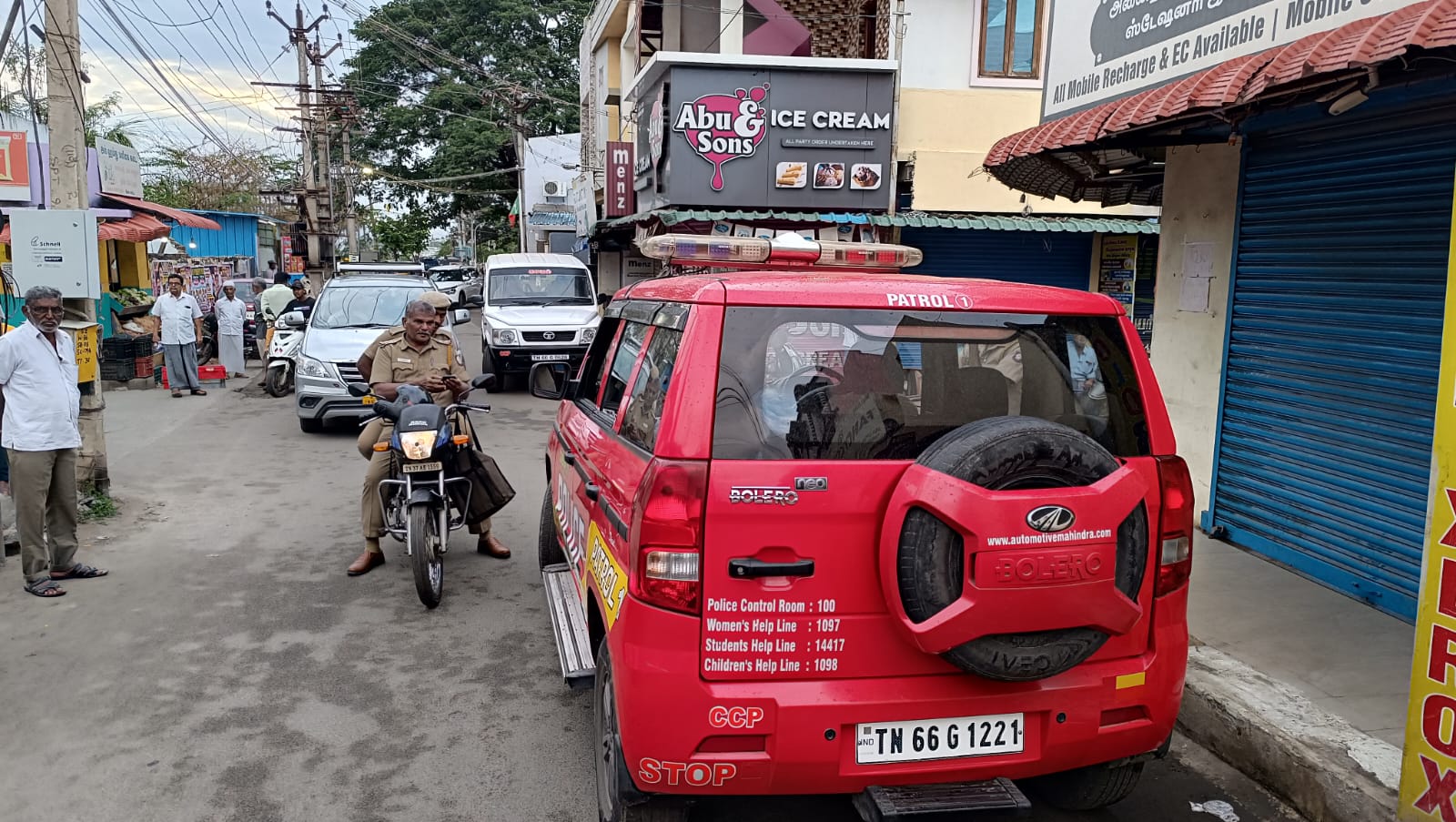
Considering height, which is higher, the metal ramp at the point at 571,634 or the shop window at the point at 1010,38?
the shop window at the point at 1010,38

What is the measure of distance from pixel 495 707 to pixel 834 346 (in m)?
2.51

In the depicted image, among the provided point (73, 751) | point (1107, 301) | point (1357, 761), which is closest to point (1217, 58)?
point (1107, 301)

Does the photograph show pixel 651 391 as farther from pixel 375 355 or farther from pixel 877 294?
pixel 375 355

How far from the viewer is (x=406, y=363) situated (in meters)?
6.46

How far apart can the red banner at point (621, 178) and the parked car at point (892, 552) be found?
1547 cm

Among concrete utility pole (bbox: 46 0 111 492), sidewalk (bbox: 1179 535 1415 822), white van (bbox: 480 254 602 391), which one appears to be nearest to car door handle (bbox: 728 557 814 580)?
sidewalk (bbox: 1179 535 1415 822)

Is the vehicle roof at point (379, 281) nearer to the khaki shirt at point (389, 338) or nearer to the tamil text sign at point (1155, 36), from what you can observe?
the khaki shirt at point (389, 338)

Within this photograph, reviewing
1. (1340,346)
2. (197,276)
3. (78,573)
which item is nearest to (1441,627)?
(1340,346)

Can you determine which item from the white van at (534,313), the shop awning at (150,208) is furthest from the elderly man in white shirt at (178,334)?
the white van at (534,313)

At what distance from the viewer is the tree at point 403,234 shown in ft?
146

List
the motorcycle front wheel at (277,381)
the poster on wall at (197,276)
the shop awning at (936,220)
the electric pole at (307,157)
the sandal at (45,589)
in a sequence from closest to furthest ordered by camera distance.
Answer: the sandal at (45,589)
the shop awning at (936,220)
the motorcycle front wheel at (277,381)
the poster on wall at (197,276)
the electric pole at (307,157)

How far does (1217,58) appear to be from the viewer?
233 inches

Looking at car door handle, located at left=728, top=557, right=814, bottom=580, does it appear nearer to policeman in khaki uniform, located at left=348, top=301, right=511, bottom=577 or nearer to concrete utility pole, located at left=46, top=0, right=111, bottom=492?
policeman in khaki uniform, located at left=348, top=301, right=511, bottom=577

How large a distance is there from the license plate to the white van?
11.5m
